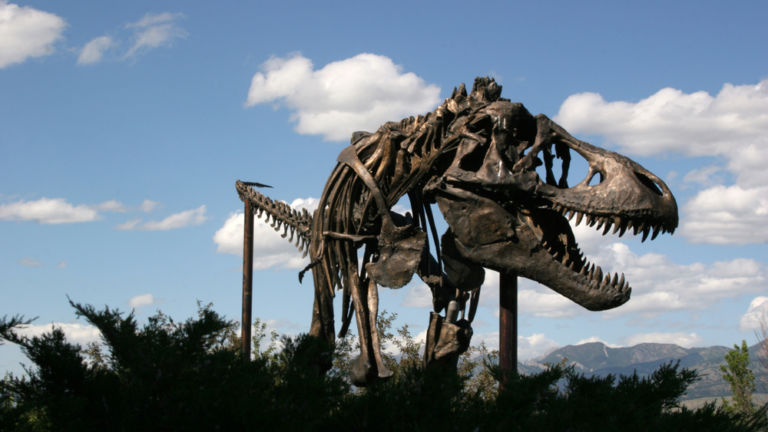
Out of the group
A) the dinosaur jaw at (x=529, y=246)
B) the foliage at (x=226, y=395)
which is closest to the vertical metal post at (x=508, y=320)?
the dinosaur jaw at (x=529, y=246)

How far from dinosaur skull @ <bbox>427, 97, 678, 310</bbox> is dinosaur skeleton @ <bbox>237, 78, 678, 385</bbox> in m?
0.01

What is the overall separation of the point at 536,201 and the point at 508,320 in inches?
43.5

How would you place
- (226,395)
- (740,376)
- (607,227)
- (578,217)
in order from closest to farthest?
(226,395), (607,227), (578,217), (740,376)

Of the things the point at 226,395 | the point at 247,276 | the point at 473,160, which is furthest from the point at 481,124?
the point at 247,276

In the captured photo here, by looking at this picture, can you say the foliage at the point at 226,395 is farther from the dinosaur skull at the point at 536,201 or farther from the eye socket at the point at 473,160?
the eye socket at the point at 473,160

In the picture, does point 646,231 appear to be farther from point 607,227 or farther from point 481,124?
point 481,124

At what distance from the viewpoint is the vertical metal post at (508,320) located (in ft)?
23.2

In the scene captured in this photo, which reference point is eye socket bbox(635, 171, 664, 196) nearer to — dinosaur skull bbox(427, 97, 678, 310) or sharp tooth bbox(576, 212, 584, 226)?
dinosaur skull bbox(427, 97, 678, 310)

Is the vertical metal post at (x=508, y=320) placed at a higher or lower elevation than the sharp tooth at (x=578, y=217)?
lower

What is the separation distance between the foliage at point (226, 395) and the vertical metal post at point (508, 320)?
329 centimetres

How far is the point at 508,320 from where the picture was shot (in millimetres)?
7199

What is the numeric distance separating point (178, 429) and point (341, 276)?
592cm

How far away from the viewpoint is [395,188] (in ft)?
27.9

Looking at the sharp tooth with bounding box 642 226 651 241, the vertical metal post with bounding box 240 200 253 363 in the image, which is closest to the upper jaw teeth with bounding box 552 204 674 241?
the sharp tooth with bounding box 642 226 651 241
